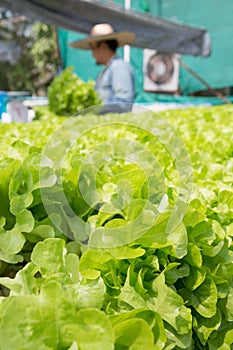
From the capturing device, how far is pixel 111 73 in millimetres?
5629

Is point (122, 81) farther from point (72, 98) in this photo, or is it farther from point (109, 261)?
point (109, 261)

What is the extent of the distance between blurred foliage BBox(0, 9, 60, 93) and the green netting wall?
9.85m

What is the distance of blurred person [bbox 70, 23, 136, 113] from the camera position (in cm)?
548

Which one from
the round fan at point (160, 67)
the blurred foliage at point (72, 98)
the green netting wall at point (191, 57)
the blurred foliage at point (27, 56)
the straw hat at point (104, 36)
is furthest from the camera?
the blurred foliage at point (27, 56)

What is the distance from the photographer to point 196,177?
1704 millimetres

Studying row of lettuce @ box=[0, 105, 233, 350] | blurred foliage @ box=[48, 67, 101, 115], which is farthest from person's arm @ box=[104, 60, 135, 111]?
row of lettuce @ box=[0, 105, 233, 350]

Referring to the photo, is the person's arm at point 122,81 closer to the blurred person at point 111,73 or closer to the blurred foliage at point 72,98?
the blurred person at point 111,73

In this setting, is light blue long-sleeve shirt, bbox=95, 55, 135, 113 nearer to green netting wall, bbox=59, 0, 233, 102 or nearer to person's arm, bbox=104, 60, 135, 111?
person's arm, bbox=104, 60, 135, 111

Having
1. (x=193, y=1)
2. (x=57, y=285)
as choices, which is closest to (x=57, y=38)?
(x=193, y=1)

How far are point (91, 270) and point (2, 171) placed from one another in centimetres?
37

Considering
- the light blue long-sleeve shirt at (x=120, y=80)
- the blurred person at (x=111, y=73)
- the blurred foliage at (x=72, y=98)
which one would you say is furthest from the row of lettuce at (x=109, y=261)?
the blurred foliage at (x=72, y=98)

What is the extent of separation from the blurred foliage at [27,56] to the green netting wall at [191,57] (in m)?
9.85

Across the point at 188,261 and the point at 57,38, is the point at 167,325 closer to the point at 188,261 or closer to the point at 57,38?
the point at 188,261

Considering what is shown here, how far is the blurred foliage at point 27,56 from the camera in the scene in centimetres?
2453
